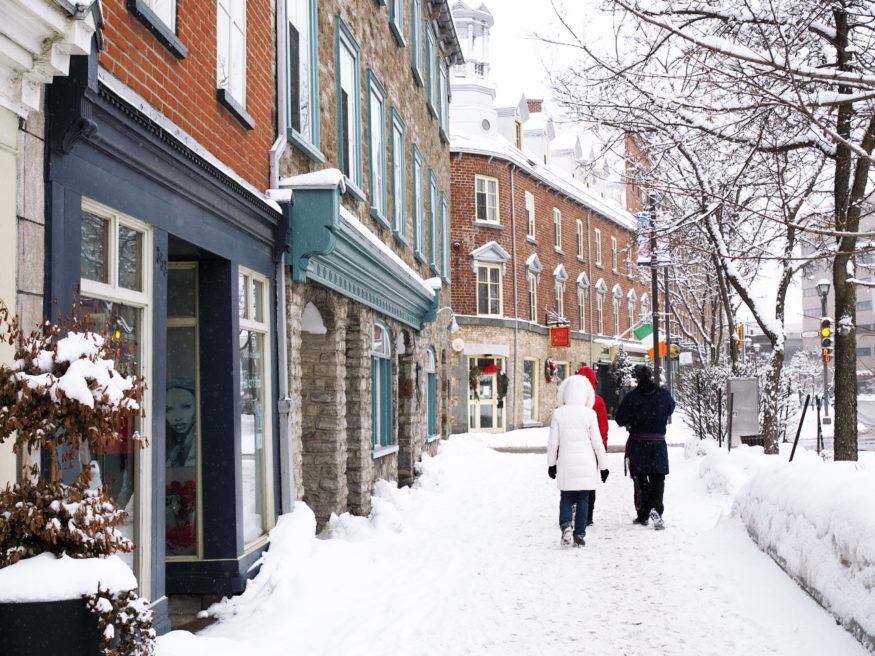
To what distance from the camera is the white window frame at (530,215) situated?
35.0 metres

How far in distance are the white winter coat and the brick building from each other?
65.4 ft

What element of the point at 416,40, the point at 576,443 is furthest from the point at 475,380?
the point at 576,443

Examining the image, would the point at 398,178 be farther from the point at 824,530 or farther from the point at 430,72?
the point at 824,530

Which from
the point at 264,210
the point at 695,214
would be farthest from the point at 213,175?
the point at 695,214

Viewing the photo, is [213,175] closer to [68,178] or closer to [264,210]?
[264,210]

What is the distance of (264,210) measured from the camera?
8.26 metres

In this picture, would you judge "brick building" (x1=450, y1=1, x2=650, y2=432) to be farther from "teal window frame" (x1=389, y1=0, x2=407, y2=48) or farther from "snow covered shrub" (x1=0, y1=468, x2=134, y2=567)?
"snow covered shrub" (x1=0, y1=468, x2=134, y2=567)

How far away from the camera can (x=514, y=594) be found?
7.54 meters

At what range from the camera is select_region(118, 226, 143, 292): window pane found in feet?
19.2

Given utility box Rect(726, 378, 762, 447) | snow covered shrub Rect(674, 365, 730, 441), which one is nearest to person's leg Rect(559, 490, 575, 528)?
utility box Rect(726, 378, 762, 447)

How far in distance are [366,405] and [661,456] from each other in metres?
3.60

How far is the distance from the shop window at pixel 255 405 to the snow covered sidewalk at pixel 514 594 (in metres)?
0.30

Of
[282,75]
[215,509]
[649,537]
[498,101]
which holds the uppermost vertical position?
[498,101]

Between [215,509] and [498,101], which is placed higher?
[498,101]
